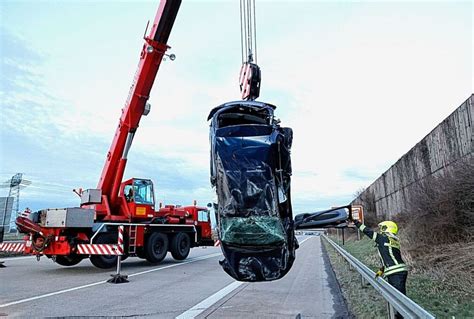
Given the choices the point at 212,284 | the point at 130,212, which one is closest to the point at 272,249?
Answer: the point at 212,284

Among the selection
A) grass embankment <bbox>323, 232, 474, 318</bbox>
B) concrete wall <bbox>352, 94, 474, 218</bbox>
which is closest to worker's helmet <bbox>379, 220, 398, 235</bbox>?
Result: grass embankment <bbox>323, 232, 474, 318</bbox>

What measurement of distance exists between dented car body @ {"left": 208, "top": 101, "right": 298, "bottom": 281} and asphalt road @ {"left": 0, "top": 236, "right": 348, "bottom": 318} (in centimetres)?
192

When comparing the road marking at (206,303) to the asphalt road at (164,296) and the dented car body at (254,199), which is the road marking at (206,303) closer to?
the asphalt road at (164,296)

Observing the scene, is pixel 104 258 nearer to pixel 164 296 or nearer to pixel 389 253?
pixel 164 296

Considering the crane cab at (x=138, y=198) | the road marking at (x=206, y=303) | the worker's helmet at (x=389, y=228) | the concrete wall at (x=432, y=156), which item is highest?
the concrete wall at (x=432, y=156)

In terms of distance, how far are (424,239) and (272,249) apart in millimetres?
5479

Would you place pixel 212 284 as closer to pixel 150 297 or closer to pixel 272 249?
pixel 150 297

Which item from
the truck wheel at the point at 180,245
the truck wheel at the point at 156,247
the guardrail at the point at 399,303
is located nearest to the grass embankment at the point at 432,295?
the guardrail at the point at 399,303

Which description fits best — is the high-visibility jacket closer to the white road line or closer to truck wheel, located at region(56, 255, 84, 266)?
the white road line

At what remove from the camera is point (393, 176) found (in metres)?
18.2

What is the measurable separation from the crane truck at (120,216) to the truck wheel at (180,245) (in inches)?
1.6

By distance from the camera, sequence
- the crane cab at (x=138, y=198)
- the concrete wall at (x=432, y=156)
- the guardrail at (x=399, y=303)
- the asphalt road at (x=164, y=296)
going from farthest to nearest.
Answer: the crane cab at (x=138, y=198) < the concrete wall at (x=432, y=156) < the asphalt road at (x=164, y=296) < the guardrail at (x=399, y=303)

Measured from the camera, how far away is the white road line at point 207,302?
6361mm

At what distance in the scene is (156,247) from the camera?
1423 centimetres
